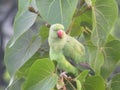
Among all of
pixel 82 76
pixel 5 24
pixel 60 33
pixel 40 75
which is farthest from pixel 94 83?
pixel 5 24

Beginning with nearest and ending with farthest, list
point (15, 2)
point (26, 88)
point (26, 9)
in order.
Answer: point (26, 88)
point (26, 9)
point (15, 2)

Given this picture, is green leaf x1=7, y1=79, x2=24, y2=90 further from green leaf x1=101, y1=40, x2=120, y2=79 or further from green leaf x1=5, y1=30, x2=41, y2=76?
green leaf x1=101, y1=40, x2=120, y2=79

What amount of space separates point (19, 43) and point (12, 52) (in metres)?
0.05

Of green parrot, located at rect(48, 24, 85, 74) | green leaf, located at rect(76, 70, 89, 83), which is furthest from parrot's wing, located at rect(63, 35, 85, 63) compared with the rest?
green leaf, located at rect(76, 70, 89, 83)

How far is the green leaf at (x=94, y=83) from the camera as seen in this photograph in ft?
5.95

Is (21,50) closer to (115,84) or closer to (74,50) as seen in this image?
(74,50)

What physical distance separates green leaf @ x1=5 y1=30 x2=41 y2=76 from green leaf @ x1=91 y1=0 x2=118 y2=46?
0.23 meters

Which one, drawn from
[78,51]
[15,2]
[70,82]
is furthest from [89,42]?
[15,2]

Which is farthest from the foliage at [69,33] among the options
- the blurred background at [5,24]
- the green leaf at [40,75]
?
the blurred background at [5,24]

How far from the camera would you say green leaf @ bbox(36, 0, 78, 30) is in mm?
1728

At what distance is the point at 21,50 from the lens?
6.40 feet

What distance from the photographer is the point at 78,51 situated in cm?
198

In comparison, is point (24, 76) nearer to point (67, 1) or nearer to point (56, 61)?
point (56, 61)

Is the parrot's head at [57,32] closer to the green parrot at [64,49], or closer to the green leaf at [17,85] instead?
the green parrot at [64,49]
